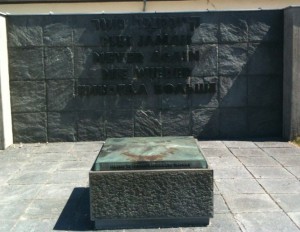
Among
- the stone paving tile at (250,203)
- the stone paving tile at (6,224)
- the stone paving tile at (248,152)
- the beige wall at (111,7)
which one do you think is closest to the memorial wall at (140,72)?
the stone paving tile at (248,152)

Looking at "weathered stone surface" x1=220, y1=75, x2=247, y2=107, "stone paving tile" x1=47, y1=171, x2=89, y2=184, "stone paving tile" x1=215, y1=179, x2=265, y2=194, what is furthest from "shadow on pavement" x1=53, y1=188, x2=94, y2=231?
"weathered stone surface" x1=220, y1=75, x2=247, y2=107

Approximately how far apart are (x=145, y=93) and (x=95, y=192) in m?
4.57

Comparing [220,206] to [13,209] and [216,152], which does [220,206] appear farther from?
[216,152]

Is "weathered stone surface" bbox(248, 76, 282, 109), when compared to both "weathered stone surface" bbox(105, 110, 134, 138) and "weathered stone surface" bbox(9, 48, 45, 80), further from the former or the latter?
"weathered stone surface" bbox(9, 48, 45, 80)

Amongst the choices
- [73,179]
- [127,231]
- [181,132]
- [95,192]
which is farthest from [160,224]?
[181,132]

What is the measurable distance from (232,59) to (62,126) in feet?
11.6

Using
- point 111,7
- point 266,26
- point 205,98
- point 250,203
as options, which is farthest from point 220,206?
point 111,7

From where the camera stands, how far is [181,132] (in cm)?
896

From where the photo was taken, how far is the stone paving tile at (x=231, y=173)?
6246mm

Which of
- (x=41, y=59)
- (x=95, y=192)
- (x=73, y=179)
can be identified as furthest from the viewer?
(x=41, y=59)

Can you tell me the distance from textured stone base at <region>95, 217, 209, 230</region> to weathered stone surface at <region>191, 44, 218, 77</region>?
4.69m

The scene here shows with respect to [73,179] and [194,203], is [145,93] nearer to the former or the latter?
[73,179]

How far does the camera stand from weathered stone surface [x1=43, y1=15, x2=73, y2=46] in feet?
28.4

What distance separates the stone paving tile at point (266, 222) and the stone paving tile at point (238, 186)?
80 centimetres
